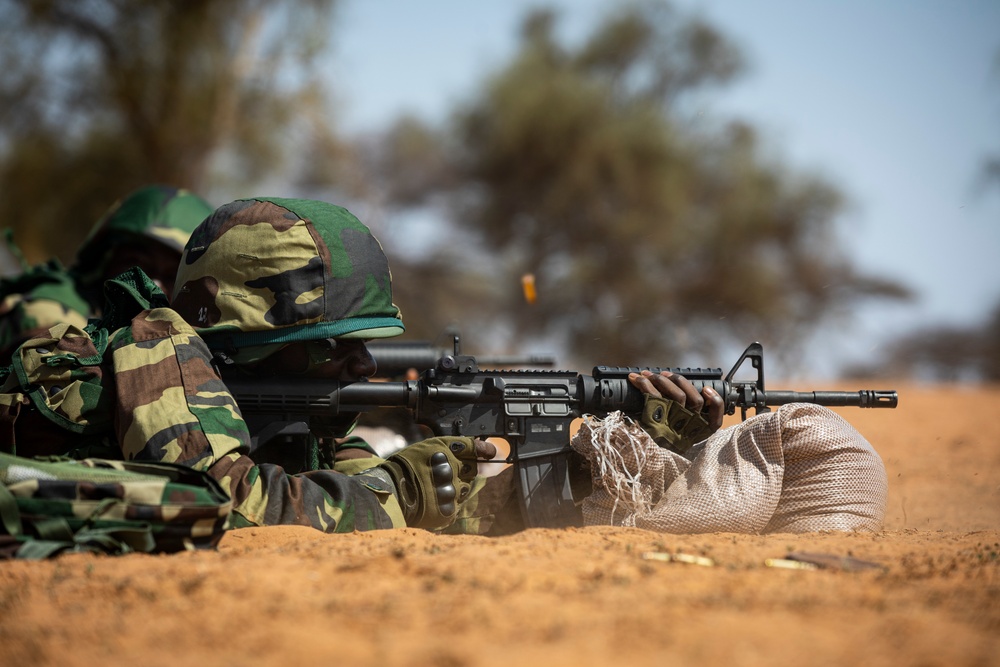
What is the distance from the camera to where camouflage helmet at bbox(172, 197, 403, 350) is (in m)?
3.37

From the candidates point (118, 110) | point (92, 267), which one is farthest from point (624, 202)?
point (92, 267)

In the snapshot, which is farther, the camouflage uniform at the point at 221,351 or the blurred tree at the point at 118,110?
the blurred tree at the point at 118,110

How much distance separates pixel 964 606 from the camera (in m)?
2.11

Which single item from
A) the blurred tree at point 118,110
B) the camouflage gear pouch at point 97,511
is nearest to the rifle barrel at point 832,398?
the camouflage gear pouch at point 97,511

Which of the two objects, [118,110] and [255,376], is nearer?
[255,376]

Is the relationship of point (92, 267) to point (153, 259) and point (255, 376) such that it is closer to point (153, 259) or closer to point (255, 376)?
point (153, 259)

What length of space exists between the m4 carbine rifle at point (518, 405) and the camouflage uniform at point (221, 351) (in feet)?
0.62

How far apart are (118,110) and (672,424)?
13.0 metres

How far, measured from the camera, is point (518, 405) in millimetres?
3768

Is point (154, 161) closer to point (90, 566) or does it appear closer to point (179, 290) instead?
point (179, 290)

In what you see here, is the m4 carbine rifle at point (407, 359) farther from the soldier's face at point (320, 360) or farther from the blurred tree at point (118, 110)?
the blurred tree at point (118, 110)

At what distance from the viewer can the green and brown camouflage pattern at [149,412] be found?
117 inches

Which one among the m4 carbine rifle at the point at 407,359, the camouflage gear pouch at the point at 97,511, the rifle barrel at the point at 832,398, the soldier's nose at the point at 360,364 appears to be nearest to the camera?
the camouflage gear pouch at the point at 97,511

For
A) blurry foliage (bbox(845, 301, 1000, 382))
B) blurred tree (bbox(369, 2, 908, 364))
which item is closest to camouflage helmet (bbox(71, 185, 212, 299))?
blurred tree (bbox(369, 2, 908, 364))
